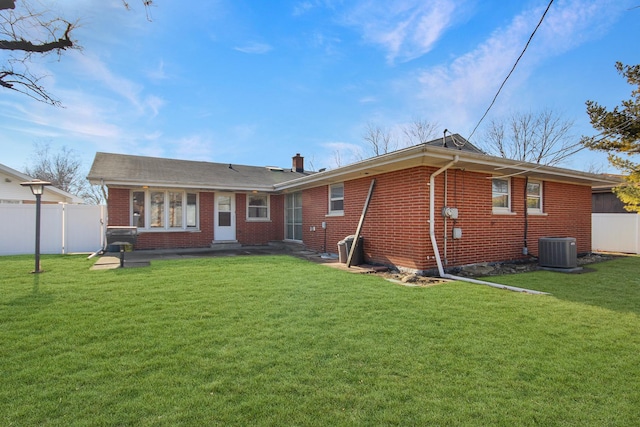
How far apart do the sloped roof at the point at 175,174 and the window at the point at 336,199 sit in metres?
3.70

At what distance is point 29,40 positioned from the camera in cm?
555

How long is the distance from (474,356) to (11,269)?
9845 mm

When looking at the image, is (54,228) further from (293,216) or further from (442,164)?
(442,164)

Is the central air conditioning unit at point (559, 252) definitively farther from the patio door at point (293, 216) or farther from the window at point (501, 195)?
the patio door at point (293, 216)

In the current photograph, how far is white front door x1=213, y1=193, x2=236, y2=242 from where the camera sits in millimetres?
14227

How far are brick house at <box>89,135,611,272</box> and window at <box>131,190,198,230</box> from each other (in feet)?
0.13

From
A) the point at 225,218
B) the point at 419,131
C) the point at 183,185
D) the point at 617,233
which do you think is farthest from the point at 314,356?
the point at 419,131

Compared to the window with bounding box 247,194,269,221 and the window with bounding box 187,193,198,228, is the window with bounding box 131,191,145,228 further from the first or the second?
the window with bounding box 247,194,269,221

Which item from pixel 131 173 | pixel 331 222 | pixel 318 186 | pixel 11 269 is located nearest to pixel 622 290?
pixel 331 222

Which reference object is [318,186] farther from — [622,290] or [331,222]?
[622,290]

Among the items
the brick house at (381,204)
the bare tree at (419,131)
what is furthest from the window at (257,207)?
the bare tree at (419,131)

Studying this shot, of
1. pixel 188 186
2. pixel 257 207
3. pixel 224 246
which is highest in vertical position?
pixel 188 186

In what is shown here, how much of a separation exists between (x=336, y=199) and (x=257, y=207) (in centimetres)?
506

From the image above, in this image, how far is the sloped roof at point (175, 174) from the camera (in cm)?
1176
